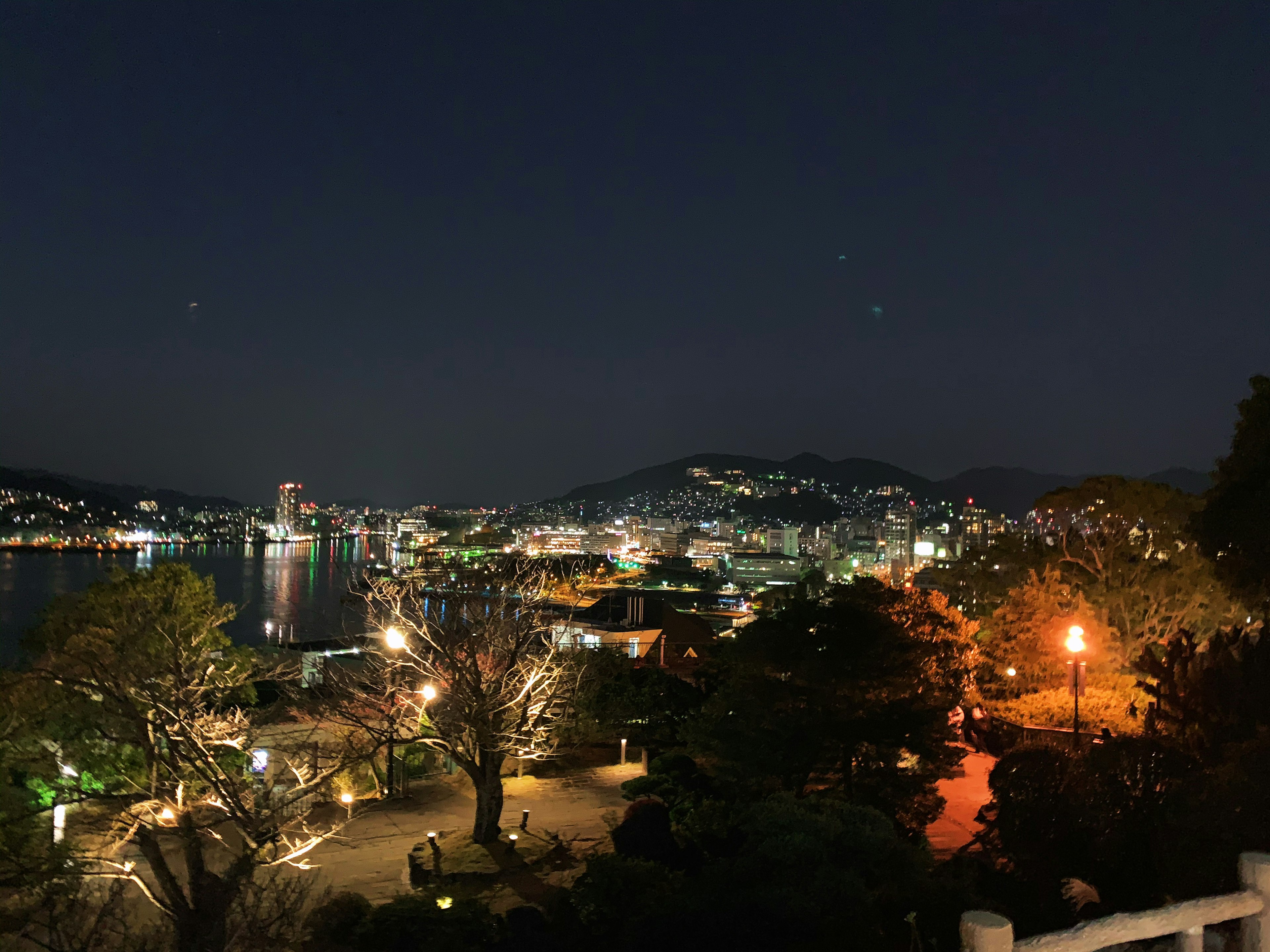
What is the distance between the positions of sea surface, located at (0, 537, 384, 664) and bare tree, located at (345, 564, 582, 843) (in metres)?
2.09

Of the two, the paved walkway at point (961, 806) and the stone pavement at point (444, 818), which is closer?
the paved walkway at point (961, 806)

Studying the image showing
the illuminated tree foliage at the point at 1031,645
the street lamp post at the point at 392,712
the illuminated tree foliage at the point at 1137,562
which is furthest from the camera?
the illuminated tree foliage at the point at 1137,562

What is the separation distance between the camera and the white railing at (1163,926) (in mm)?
2469

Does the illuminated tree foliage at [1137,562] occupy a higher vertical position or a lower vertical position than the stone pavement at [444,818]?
higher

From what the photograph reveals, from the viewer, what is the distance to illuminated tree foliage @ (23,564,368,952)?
5770mm

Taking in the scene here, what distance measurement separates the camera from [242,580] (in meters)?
68.5

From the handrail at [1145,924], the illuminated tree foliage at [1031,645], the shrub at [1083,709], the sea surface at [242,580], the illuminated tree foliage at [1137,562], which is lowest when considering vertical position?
the sea surface at [242,580]

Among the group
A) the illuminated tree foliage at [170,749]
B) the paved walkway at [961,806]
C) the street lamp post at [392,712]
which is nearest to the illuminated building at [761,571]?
the paved walkway at [961,806]

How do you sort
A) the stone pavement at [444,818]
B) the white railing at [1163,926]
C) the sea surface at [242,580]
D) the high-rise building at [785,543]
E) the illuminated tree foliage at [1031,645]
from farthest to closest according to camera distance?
the high-rise building at [785,543]
the sea surface at [242,580]
the illuminated tree foliage at [1031,645]
the stone pavement at [444,818]
the white railing at [1163,926]

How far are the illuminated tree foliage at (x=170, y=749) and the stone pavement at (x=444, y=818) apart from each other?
61 centimetres

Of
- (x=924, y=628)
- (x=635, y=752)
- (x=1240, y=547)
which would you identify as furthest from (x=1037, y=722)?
(x=635, y=752)

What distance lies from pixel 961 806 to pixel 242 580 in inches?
2700

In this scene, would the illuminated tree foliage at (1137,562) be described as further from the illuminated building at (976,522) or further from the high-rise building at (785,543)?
the high-rise building at (785,543)

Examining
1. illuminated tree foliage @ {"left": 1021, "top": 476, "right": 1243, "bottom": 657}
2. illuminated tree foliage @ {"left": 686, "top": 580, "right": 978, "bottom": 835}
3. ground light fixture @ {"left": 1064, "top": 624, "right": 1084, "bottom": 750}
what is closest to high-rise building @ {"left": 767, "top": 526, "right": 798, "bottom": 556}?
illuminated tree foliage @ {"left": 1021, "top": 476, "right": 1243, "bottom": 657}
